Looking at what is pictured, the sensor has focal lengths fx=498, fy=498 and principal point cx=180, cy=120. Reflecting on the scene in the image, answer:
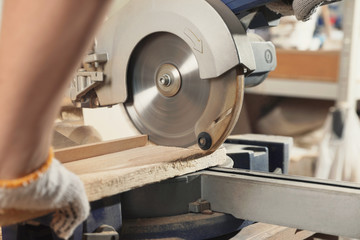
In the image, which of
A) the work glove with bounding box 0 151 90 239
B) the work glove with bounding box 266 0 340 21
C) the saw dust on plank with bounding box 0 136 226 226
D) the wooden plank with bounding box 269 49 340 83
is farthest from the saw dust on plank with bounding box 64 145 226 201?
the wooden plank with bounding box 269 49 340 83

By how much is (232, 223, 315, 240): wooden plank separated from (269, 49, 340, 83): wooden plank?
258 cm

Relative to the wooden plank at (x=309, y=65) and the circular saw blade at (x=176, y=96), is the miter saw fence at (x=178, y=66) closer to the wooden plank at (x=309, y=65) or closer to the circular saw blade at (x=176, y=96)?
the circular saw blade at (x=176, y=96)

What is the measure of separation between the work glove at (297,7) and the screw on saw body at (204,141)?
0.35 m

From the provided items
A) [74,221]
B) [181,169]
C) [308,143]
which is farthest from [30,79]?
[308,143]

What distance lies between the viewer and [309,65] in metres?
3.68

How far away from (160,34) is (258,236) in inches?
20.4

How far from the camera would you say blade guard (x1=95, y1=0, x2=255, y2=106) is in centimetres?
108

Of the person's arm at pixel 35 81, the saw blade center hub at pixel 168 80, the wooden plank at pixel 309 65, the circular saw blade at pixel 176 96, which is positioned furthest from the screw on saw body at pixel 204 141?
the wooden plank at pixel 309 65

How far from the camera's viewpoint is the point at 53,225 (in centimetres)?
82

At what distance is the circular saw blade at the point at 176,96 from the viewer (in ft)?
3.64

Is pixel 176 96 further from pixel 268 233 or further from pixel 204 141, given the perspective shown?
pixel 268 233

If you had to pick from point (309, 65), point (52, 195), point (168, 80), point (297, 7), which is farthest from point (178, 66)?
point (309, 65)

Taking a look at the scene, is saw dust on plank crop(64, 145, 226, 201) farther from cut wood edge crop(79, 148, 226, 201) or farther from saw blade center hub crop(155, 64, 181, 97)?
saw blade center hub crop(155, 64, 181, 97)

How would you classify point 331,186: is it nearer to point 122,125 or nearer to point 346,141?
point 122,125
